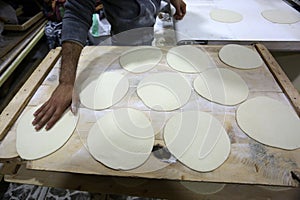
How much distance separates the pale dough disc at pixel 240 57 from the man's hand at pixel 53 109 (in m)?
0.67

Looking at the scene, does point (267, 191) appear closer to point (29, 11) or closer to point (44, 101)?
point (44, 101)

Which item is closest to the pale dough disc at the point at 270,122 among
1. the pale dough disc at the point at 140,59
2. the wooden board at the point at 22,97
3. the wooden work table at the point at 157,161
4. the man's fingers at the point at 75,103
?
the wooden work table at the point at 157,161

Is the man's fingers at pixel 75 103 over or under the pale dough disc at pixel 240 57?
under

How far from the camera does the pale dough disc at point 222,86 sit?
2.62 feet

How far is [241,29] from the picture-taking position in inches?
52.2

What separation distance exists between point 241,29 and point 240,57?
17.1 inches

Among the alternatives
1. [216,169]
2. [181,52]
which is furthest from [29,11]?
[216,169]

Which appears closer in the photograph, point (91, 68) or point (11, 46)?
point (91, 68)

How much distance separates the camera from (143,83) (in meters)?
0.87

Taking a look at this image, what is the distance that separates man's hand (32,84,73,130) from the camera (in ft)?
2.40

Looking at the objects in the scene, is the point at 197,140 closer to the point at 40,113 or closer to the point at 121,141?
the point at 121,141

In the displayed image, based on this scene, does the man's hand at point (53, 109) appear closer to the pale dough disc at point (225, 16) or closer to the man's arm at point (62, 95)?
the man's arm at point (62, 95)

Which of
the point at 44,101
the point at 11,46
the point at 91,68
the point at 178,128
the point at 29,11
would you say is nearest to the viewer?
the point at 178,128

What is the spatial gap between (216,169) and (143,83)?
42 centimetres
